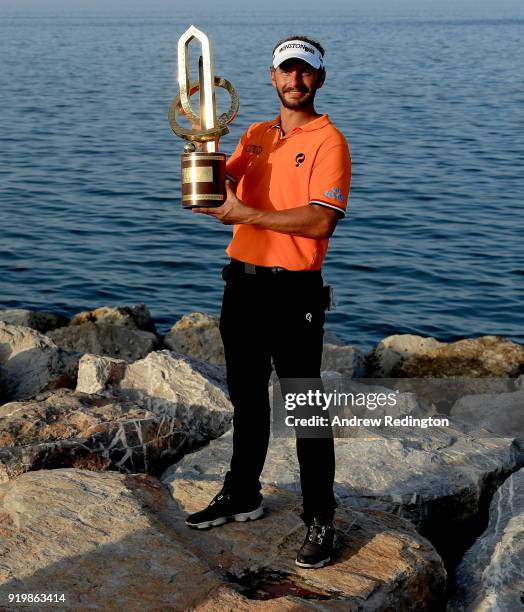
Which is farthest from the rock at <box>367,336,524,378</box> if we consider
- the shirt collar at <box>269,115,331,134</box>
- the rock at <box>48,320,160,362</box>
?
the shirt collar at <box>269,115,331,134</box>

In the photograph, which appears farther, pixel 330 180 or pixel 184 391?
pixel 184 391

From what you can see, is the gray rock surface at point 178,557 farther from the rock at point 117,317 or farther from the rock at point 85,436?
the rock at point 117,317

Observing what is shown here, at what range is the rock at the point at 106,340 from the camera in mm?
11719

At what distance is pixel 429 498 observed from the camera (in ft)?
22.7

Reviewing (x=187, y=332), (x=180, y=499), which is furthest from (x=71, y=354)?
(x=180, y=499)

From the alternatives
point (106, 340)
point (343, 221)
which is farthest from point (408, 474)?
point (343, 221)

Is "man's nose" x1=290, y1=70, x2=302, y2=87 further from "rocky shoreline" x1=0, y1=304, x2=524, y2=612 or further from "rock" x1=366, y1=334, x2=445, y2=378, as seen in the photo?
"rock" x1=366, y1=334, x2=445, y2=378

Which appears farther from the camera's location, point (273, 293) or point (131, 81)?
point (131, 81)

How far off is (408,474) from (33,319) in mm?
7072

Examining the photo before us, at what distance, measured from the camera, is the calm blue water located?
15.7 m

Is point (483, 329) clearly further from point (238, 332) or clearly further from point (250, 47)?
point (250, 47)

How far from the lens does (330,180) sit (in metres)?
5.18

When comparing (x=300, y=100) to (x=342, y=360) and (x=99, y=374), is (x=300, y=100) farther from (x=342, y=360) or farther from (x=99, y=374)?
(x=342, y=360)

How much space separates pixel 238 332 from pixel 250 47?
192 ft
